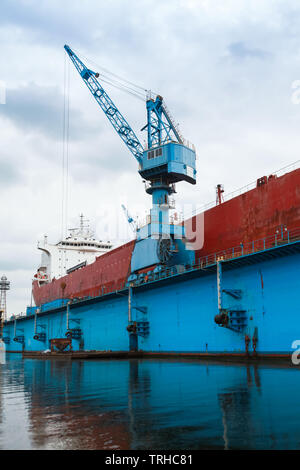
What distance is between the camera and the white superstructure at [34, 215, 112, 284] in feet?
214

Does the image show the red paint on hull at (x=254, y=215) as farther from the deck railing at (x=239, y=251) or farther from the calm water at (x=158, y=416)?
the calm water at (x=158, y=416)

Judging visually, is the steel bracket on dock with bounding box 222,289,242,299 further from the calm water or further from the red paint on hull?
the calm water

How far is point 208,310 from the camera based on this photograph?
87.7ft

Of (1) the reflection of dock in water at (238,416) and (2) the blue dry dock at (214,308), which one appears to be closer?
(1) the reflection of dock in water at (238,416)

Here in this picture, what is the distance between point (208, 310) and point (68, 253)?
140ft

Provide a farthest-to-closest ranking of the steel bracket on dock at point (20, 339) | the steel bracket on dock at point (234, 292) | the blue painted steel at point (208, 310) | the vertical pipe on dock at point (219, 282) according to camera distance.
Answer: the steel bracket on dock at point (20, 339) → the steel bracket on dock at point (234, 292) → the vertical pipe on dock at point (219, 282) → the blue painted steel at point (208, 310)

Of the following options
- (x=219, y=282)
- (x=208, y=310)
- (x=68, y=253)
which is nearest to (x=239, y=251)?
(x=219, y=282)

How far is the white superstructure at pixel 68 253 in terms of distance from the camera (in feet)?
214

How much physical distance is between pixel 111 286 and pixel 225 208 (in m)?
17.6

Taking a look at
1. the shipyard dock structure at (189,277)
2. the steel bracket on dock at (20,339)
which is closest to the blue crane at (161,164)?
the shipyard dock structure at (189,277)

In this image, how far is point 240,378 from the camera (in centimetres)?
1505

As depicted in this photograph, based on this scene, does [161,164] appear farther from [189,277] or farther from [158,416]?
[158,416]

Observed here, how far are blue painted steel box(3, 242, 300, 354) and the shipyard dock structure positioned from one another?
2.3 inches

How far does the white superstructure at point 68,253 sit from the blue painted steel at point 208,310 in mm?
25129
